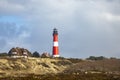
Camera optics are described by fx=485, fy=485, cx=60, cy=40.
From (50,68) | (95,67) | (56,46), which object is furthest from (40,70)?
(56,46)

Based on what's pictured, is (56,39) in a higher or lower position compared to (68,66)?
higher

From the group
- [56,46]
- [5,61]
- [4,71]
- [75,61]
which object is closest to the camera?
[4,71]

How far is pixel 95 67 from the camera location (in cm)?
9956

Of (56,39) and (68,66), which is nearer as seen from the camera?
(68,66)

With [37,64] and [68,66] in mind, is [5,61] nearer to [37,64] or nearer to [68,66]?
[37,64]

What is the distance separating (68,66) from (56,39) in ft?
69.4

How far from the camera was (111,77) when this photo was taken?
7456 centimetres

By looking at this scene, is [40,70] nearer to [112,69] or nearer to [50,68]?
[50,68]

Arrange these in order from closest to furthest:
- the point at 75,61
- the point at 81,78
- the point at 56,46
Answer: the point at 81,78 < the point at 75,61 < the point at 56,46

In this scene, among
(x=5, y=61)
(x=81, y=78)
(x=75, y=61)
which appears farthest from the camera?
(x=75, y=61)

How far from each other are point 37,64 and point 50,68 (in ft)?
10.4

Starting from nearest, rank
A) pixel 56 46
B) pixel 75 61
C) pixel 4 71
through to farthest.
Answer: pixel 4 71, pixel 75 61, pixel 56 46

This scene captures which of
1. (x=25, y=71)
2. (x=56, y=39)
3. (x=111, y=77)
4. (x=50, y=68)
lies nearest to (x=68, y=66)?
(x=50, y=68)

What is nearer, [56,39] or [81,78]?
[81,78]
